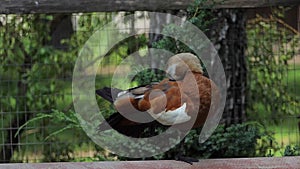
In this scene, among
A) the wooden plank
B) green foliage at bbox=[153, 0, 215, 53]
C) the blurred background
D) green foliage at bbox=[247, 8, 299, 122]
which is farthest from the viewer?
green foliage at bbox=[247, 8, 299, 122]

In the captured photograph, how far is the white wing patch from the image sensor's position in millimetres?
2791

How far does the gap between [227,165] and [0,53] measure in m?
2.16

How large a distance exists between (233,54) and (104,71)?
3.04 feet

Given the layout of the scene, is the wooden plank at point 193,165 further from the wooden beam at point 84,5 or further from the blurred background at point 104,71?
the blurred background at point 104,71

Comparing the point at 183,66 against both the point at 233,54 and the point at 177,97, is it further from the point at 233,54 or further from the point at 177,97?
the point at 233,54

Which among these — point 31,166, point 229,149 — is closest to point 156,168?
point 31,166

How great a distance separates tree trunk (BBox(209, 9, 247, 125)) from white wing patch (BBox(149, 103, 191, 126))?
4.00ft

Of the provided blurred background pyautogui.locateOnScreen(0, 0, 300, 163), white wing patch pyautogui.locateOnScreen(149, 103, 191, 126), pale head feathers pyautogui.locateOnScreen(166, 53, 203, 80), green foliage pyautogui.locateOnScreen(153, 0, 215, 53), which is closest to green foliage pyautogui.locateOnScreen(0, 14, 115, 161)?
blurred background pyautogui.locateOnScreen(0, 0, 300, 163)

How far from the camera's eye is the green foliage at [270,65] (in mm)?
4383

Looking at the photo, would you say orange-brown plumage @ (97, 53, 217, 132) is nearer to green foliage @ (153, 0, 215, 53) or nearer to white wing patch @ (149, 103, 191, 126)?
white wing patch @ (149, 103, 191, 126)

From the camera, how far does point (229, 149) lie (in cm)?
363

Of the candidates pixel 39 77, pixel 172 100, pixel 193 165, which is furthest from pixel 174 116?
pixel 39 77

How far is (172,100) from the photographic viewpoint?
9.21 feet

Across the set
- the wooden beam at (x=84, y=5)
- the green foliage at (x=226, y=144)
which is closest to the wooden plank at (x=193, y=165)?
the green foliage at (x=226, y=144)
